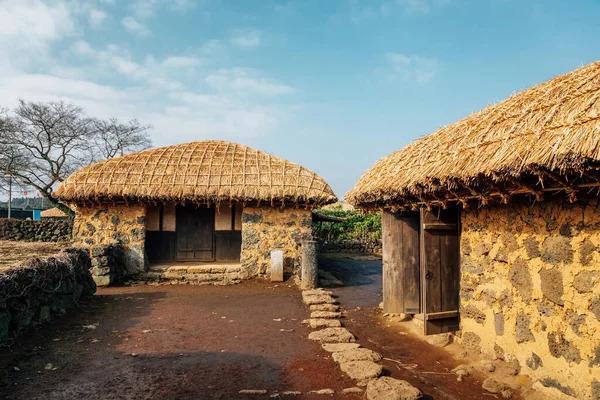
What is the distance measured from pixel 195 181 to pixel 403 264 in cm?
616

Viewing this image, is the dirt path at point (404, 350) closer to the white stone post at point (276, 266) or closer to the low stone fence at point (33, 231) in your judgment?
the white stone post at point (276, 266)

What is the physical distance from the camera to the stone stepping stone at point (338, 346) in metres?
5.18

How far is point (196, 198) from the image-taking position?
10.1m

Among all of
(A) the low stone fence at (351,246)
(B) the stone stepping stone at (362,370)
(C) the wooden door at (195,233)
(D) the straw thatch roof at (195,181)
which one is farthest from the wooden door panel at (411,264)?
(A) the low stone fence at (351,246)

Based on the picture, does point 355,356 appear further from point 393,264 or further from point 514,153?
point 514,153

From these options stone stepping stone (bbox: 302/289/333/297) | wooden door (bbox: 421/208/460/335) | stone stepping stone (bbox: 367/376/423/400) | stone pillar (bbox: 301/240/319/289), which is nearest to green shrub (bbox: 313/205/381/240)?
stone pillar (bbox: 301/240/319/289)

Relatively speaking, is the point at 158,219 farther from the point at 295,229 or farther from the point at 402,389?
the point at 402,389

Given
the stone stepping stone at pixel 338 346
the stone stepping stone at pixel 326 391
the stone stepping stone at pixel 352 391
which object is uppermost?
the stone stepping stone at pixel 338 346

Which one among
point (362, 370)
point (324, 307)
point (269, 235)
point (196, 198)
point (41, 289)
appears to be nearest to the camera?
point (362, 370)

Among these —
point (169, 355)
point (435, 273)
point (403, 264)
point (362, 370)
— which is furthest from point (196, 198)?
point (362, 370)

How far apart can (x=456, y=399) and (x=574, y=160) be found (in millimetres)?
2440

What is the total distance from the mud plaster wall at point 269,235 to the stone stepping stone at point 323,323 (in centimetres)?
402

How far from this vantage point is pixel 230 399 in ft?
12.4

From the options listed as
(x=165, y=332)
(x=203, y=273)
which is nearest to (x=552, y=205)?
(x=165, y=332)
